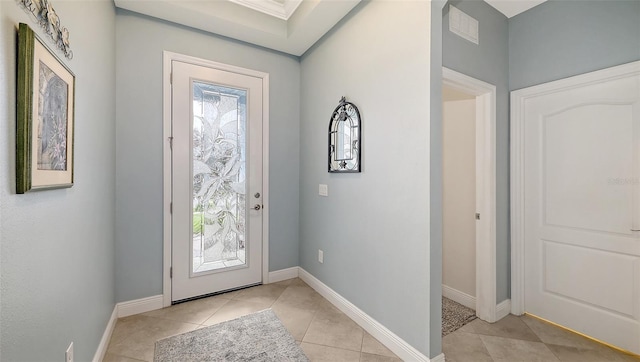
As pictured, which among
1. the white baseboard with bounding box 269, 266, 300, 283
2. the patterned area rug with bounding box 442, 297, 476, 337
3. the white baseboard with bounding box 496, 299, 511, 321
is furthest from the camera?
the white baseboard with bounding box 269, 266, 300, 283

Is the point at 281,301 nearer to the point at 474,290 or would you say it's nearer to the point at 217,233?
the point at 217,233

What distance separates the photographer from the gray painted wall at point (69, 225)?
805mm

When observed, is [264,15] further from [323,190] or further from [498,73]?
[498,73]

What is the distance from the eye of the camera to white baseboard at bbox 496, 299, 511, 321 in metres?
2.35

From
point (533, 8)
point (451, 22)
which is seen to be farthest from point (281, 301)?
point (533, 8)

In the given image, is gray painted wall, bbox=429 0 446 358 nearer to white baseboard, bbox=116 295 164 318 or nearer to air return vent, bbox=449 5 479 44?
air return vent, bbox=449 5 479 44

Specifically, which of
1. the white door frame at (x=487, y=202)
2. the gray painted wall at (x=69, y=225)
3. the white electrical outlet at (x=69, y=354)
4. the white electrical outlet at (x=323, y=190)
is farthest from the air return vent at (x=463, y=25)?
the white electrical outlet at (x=69, y=354)

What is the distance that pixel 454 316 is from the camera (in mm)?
2381

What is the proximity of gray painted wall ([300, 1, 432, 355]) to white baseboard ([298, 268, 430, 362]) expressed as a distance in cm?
Answer: 5

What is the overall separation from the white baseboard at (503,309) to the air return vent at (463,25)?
235cm

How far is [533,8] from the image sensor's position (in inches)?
93.0

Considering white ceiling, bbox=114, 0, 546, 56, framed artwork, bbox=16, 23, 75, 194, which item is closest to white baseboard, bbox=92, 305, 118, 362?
framed artwork, bbox=16, 23, 75, 194

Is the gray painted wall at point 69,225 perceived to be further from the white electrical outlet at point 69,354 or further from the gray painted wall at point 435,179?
the gray painted wall at point 435,179

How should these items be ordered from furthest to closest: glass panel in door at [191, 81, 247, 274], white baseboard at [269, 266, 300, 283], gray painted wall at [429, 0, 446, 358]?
1. white baseboard at [269, 266, 300, 283]
2. glass panel in door at [191, 81, 247, 274]
3. gray painted wall at [429, 0, 446, 358]
